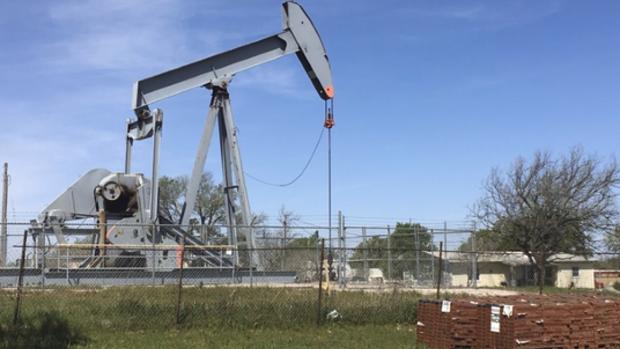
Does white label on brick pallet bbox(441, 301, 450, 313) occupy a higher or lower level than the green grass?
higher

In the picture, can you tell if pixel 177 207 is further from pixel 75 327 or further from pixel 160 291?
pixel 75 327

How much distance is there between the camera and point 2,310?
37.1ft

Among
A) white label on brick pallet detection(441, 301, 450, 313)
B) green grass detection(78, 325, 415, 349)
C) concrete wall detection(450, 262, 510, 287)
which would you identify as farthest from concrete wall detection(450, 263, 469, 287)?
white label on brick pallet detection(441, 301, 450, 313)

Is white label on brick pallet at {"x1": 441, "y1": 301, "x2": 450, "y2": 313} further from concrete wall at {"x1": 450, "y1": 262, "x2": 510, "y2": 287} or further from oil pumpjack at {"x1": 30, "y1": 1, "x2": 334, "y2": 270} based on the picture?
concrete wall at {"x1": 450, "y1": 262, "x2": 510, "y2": 287}

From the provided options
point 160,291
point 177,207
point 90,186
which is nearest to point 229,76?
point 90,186

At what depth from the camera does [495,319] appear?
370 inches

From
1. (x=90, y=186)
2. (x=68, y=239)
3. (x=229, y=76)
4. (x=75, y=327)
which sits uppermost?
(x=229, y=76)

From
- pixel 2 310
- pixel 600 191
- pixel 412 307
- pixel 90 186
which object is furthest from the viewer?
pixel 600 191

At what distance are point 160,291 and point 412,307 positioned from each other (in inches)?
227

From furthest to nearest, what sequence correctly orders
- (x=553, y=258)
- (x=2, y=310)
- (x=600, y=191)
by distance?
(x=553, y=258) → (x=600, y=191) → (x=2, y=310)

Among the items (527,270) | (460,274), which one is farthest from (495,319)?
(527,270)

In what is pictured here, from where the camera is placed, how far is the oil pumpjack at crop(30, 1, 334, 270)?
2152 centimetres

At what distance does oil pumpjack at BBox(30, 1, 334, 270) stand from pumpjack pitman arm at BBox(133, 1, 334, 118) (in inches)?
1.3

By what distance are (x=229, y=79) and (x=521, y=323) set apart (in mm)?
16514
